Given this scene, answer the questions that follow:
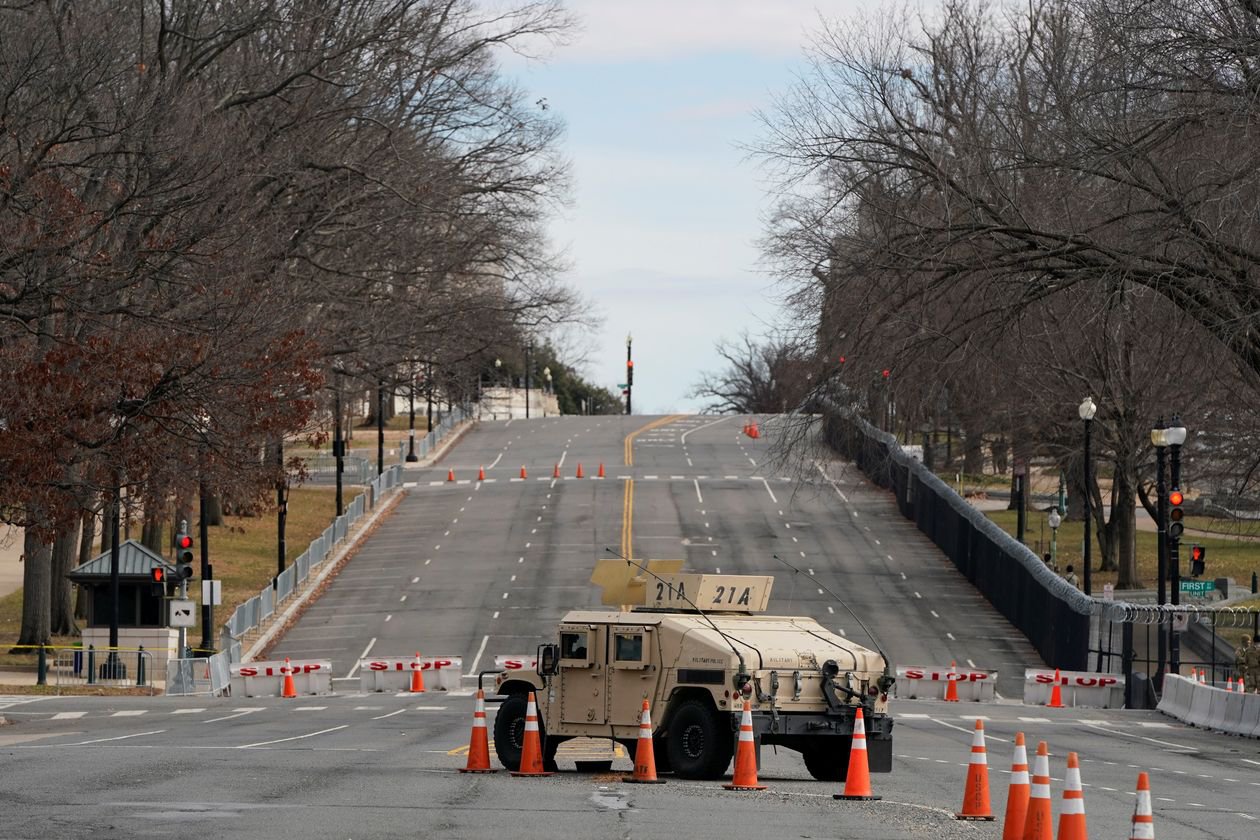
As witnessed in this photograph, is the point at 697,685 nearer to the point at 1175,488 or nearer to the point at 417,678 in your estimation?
the point at 1175,488

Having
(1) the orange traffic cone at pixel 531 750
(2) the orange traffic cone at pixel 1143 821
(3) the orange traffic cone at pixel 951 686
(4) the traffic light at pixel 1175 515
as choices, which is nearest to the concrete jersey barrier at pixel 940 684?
(3) the orange traffic cone at pixel 951 686

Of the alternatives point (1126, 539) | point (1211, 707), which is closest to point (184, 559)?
point (1211, 707)

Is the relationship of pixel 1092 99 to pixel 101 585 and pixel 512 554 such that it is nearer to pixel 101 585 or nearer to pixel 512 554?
pixel 101 585

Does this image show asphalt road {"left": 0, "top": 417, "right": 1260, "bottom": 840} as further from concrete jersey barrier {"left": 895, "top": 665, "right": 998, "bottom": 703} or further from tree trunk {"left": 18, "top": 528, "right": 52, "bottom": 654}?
tree trunk {"left": 18, "top": 528, "right": 52, "bottom": 654}

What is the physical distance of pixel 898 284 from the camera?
29.3m

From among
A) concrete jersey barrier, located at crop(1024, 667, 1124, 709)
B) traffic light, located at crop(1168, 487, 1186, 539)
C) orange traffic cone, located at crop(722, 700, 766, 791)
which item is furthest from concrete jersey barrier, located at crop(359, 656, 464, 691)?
orange traffic cone, located at crop(722, 700, 766, 791)

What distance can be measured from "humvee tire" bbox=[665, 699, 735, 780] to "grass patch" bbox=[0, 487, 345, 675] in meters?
24.2

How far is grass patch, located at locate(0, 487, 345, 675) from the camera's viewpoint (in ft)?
169

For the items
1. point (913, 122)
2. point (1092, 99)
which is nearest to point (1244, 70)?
point (1092, 99)

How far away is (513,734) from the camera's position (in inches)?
824

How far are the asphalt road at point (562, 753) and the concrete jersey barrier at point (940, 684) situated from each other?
71 centimetres

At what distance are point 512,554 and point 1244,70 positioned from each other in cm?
3982

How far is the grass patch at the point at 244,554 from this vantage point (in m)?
51.5

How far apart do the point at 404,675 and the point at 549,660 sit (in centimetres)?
2289
